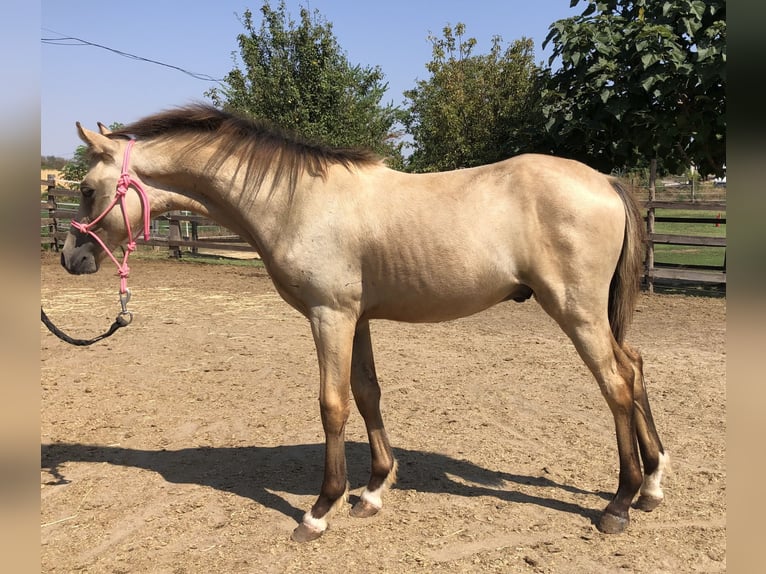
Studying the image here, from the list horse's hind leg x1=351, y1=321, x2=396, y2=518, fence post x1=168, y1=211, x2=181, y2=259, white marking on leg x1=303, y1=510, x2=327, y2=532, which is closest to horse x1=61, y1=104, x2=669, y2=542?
white marking on leg x1=303, y1=510, x2=327, y2=532

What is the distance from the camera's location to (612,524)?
10.3ft

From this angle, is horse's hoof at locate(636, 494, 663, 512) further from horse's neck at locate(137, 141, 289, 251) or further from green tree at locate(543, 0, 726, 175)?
green tree at locate(543, 0, 726, 175)

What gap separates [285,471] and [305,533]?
92cm

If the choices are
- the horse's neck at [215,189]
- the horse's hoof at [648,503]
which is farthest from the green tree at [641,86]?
the horse's neck at [215,189]

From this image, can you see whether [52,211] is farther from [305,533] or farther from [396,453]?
[305,533]

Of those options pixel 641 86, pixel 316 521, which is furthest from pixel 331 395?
pixel 641 86

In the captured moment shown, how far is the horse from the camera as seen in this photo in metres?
3.13

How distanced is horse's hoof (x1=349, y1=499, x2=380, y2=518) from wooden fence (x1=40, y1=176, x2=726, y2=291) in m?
2.36

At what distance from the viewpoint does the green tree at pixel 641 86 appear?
878 cm

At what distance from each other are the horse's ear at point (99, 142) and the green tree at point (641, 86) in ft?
25.9

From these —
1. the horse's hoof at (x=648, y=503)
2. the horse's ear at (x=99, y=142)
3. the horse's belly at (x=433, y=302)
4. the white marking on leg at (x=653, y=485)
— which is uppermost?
the horse's ear at (x=99, y=142)

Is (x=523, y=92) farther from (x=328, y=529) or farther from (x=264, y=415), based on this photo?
(x=328, y=529)

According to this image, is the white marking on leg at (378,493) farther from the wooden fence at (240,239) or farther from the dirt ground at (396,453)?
the wooden fence at (240,239)

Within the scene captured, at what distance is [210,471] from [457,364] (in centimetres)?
323
